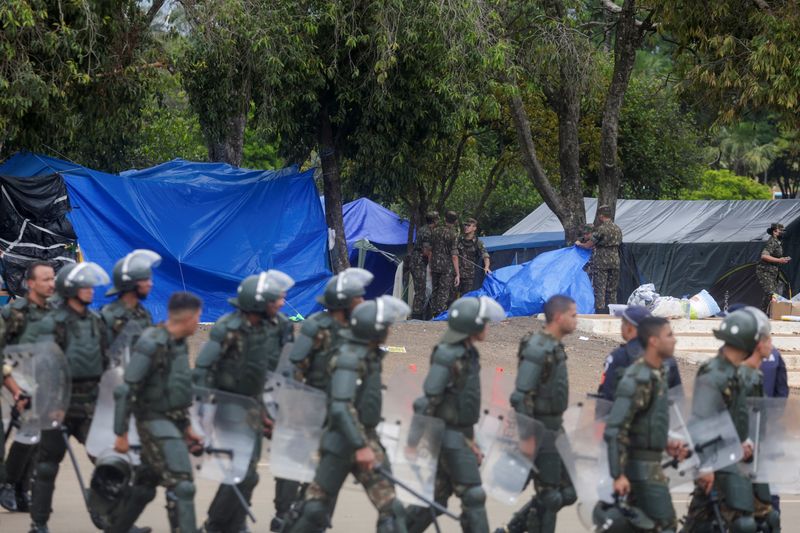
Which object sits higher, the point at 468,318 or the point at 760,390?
the point at 468,318

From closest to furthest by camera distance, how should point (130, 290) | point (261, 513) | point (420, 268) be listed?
point (130, 290) < point (261, 513) < point (420, 268)

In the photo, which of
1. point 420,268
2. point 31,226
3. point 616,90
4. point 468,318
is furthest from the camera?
point 616,90

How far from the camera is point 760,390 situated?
760 centimetres

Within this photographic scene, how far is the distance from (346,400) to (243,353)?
131cm

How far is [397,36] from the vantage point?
1648 cm

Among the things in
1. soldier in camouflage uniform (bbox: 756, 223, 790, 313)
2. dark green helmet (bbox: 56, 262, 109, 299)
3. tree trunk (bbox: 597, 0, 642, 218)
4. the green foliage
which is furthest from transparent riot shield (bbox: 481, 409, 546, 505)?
the green foliage

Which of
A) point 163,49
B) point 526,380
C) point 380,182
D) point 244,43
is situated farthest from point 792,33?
point 526,380

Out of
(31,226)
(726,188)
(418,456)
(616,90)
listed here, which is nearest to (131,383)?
(418,456)

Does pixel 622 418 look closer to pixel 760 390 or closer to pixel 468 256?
pixel 760 390

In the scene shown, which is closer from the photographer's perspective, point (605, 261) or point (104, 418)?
point (104, 418)

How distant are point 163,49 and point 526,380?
36.6 ft

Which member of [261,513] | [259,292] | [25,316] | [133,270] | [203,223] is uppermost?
[203,223]

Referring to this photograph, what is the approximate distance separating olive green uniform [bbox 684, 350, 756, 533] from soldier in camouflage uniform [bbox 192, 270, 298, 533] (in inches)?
107

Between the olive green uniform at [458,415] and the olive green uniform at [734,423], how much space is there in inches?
54.1
